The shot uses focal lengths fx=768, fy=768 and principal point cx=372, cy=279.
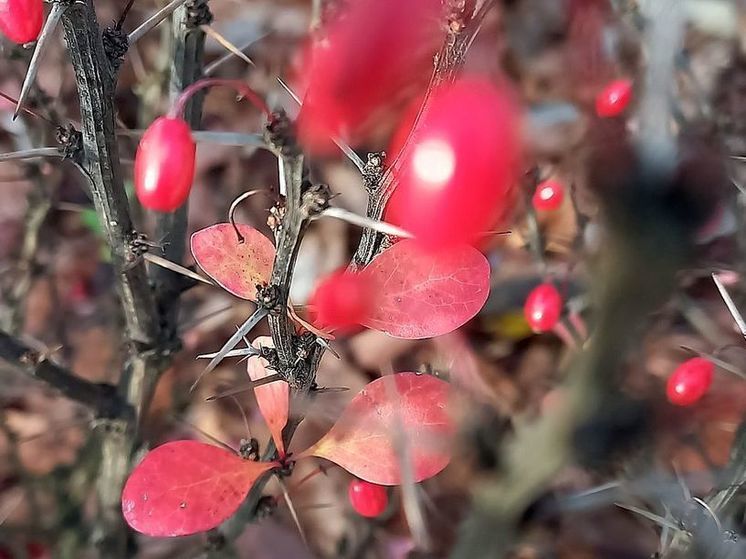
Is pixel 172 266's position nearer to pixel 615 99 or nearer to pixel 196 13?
pixel 196 13

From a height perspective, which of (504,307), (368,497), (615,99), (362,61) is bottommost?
(504,307)

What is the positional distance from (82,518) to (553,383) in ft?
2.21

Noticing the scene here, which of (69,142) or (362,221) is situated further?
(69,142)

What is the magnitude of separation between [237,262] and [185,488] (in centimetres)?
17

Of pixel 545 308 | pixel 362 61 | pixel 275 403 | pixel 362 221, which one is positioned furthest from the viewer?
pixel 545 308

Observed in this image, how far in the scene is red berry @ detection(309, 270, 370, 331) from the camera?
1.49 ft

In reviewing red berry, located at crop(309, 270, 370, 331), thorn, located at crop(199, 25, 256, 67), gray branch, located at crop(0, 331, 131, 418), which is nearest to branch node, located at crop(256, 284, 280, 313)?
red berry, located at crop(309, 270, 370, 331)

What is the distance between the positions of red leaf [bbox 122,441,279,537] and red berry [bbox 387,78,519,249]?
1.05 feet

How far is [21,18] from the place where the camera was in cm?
40

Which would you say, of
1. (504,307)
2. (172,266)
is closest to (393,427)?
(172,266)

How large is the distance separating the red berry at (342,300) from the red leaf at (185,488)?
0.48 feet

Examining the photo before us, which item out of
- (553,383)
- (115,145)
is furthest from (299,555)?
(115,145)

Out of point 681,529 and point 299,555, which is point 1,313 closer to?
point 299,555

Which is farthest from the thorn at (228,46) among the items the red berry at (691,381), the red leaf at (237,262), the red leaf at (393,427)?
the red berry at (691,381)
